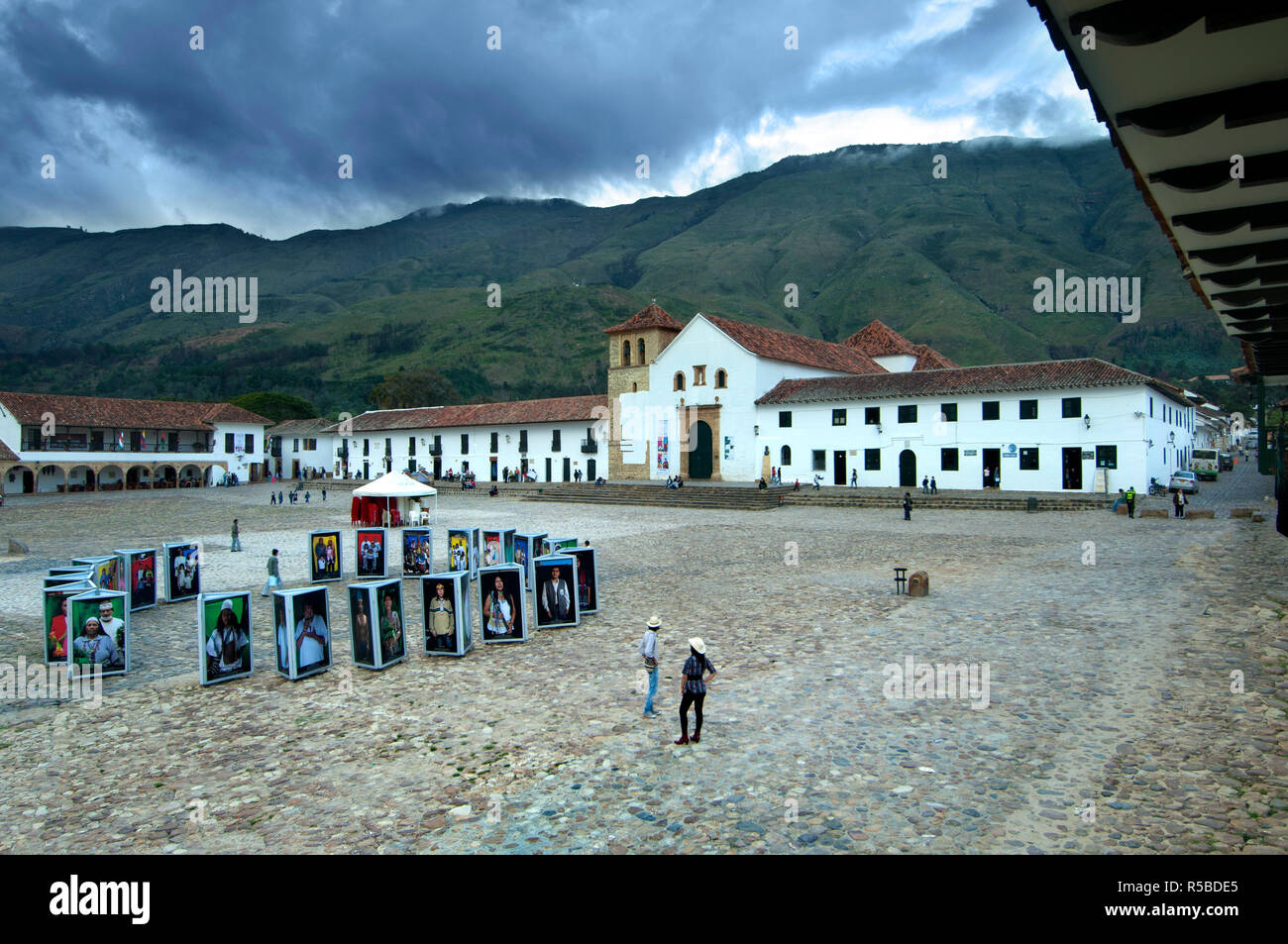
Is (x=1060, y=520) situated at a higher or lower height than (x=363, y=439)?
lower

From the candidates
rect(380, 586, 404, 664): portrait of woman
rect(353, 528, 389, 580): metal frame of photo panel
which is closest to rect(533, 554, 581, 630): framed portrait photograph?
rect(380, 586, 404, 664): portrait of woman

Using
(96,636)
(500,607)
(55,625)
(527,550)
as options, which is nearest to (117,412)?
(527,550)

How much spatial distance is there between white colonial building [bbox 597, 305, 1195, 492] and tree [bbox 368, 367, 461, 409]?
111 feet

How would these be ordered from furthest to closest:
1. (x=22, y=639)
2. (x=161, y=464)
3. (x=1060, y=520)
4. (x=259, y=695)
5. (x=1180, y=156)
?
1. (x=161, y=464)
2. (x=1060, y=520)
3. (x=22, y=639)
4. (x=259, y=695)
5. (x=1180, y=156)

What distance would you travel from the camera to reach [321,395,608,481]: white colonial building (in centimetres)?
4856

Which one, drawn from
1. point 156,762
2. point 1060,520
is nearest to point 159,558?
point 156,762

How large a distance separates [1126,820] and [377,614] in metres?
7.79

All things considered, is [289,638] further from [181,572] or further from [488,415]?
[488,415]

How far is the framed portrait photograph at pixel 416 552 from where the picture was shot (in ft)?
51.5

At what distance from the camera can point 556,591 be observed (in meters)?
11.3

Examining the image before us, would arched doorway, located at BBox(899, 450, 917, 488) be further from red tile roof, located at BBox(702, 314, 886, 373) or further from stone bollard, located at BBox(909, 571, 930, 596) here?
stone bollard, located at BBox(909, 571, 930, 596)

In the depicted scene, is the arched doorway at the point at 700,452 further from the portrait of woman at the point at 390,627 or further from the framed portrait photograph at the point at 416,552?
the portrait of woman at the point at 390,627
